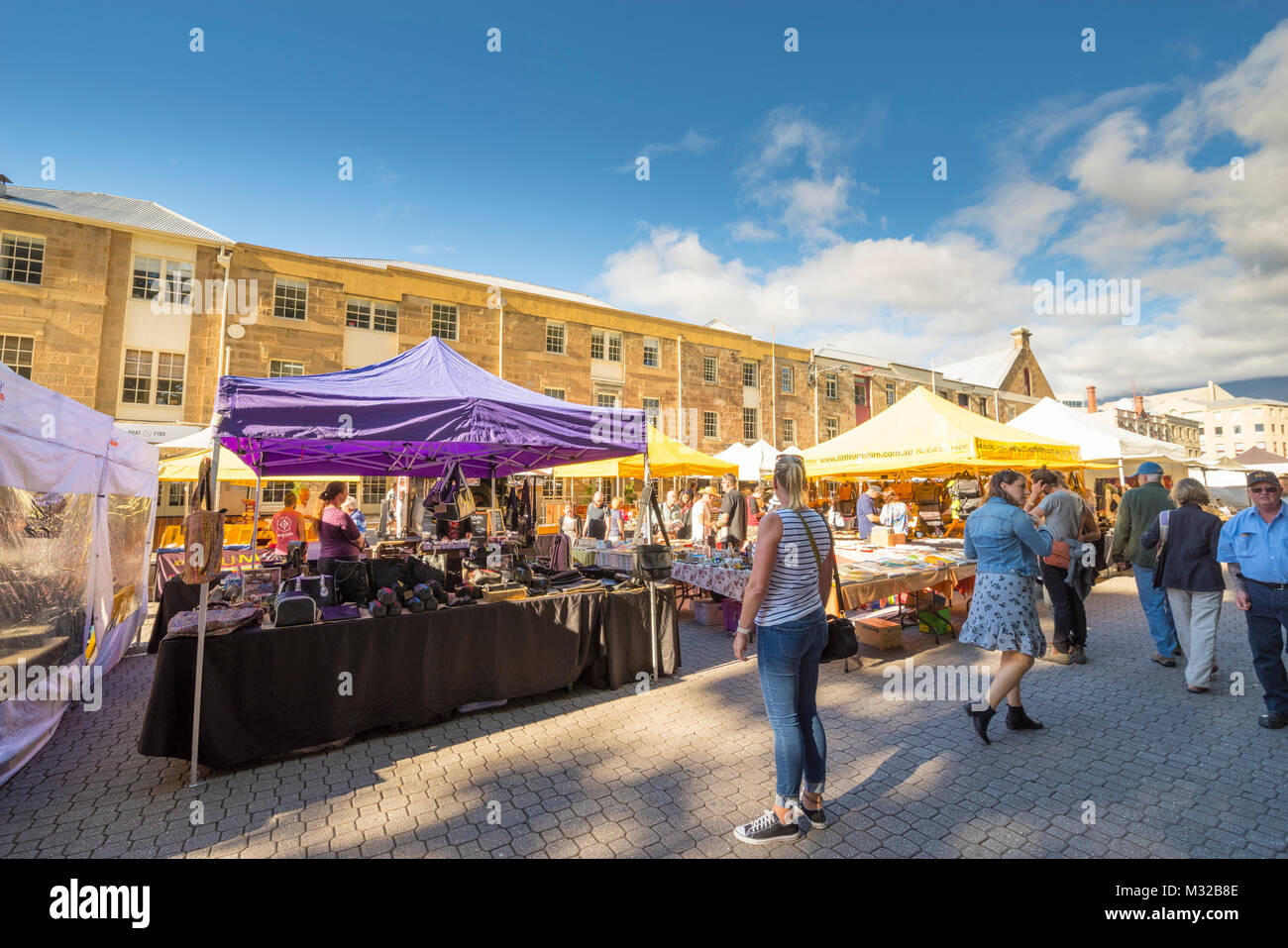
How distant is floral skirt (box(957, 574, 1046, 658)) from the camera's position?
12.7 feet

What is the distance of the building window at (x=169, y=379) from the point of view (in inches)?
679

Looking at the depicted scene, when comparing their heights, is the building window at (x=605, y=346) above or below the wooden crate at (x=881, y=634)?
above

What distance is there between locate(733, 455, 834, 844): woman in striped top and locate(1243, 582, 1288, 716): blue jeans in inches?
154

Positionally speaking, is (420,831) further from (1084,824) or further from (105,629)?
(105,629)

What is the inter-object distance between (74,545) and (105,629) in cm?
152

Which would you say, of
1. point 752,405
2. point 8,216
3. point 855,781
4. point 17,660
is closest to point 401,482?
point 17,660

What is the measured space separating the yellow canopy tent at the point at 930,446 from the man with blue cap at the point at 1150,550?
2528mm

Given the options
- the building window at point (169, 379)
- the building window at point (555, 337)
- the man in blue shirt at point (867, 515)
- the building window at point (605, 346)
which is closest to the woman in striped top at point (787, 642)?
the man in blue shirt at point (867, 515)

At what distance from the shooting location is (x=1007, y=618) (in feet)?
12.9

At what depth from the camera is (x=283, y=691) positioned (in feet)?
13.0

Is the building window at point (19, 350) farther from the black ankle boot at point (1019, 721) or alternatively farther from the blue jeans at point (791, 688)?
the black ankle boot at point (1019, 721)

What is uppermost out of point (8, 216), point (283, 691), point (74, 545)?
point (8, 216)
